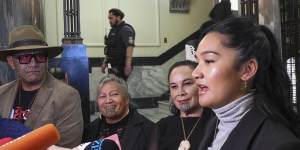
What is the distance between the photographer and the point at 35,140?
0.70 m

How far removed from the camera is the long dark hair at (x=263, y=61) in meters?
1.48

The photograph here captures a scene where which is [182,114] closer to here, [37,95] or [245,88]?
[37,95]

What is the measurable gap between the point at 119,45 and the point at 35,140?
21.8 feet

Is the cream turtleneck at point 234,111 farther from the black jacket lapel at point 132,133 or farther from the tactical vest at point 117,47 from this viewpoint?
the tactical vest at point 117,47

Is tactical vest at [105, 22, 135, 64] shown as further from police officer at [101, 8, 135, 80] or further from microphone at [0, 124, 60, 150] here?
microphone at [0, 124, 60, 150]

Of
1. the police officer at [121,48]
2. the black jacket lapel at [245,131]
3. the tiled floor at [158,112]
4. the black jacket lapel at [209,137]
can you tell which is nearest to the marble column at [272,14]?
the police officer at [121,48]

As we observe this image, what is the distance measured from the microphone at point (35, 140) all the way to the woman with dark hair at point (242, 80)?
0.82m

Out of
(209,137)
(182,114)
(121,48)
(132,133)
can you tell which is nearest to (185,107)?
(182,114)

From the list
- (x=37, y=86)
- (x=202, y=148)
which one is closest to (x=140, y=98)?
(x=37, y=86)

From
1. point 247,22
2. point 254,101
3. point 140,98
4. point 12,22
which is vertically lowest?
point 140,98

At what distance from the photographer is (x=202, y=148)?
5.58 ft

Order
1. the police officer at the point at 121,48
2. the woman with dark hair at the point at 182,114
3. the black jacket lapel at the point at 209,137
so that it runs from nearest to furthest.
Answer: the black jacket lapel at the point at 209,137, the woman with dark hair at the point at 182,114, the police officer at the point at 121,48

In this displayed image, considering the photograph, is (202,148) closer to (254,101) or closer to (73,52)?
(254,101)

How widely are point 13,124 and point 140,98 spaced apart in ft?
26.3
